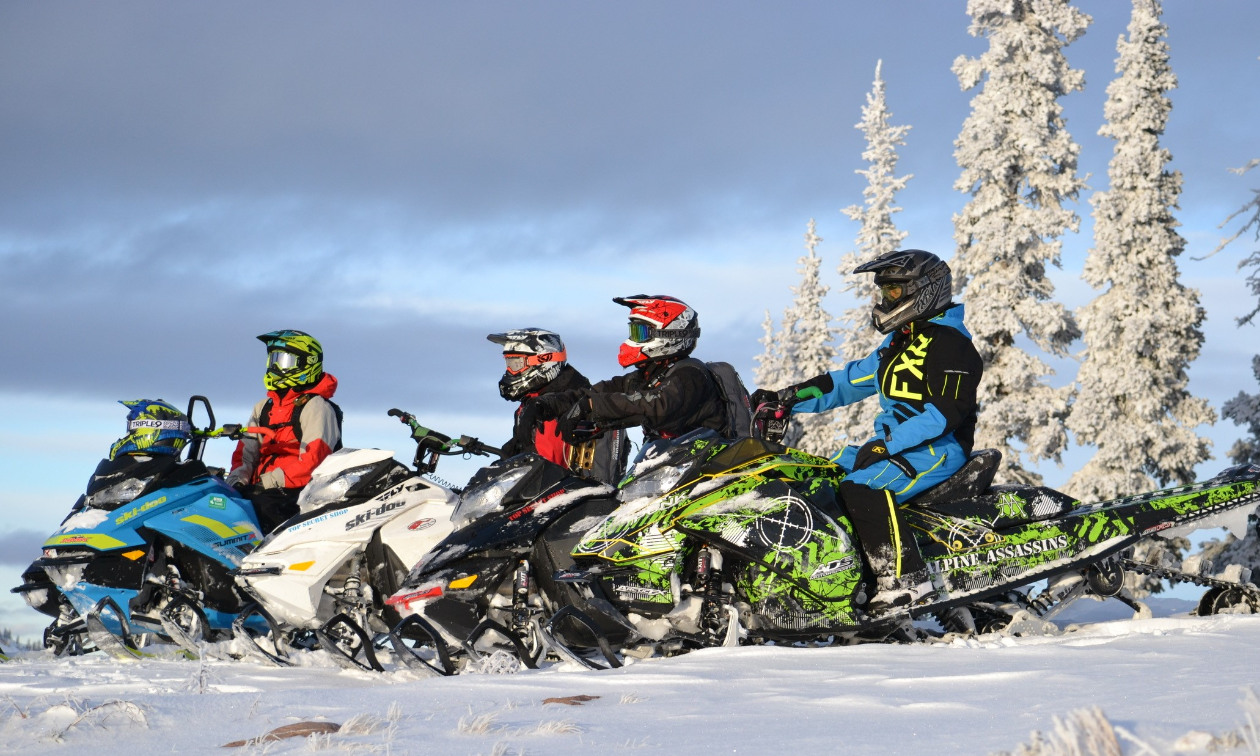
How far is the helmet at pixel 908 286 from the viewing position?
21.1 feet

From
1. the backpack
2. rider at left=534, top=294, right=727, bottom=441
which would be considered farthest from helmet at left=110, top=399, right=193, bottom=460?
the backpack

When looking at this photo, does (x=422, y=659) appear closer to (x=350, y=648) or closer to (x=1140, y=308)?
(x=350, y=648)

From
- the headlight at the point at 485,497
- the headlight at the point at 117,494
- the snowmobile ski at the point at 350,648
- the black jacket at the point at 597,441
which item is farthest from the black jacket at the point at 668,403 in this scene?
the headlight at the point at 117,494

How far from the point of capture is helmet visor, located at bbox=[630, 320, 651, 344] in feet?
24.0

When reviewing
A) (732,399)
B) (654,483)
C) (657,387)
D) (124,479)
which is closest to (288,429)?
(124,479)

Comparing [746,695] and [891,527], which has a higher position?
[891,527]

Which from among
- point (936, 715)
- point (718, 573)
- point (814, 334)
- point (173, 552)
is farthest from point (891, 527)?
point (814, 334)

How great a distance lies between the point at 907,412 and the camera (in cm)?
634

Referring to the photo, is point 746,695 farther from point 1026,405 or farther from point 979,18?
point 979,18

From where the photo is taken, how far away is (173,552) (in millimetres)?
7965

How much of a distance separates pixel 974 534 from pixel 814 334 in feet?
70.4

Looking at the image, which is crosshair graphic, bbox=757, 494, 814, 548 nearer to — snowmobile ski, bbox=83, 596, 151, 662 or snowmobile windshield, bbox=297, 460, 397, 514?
snowmobile windshield, bbox=297, 460, 397, 514

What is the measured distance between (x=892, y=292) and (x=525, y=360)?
3.17 m

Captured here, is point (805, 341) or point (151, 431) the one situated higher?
point (805, 341)
